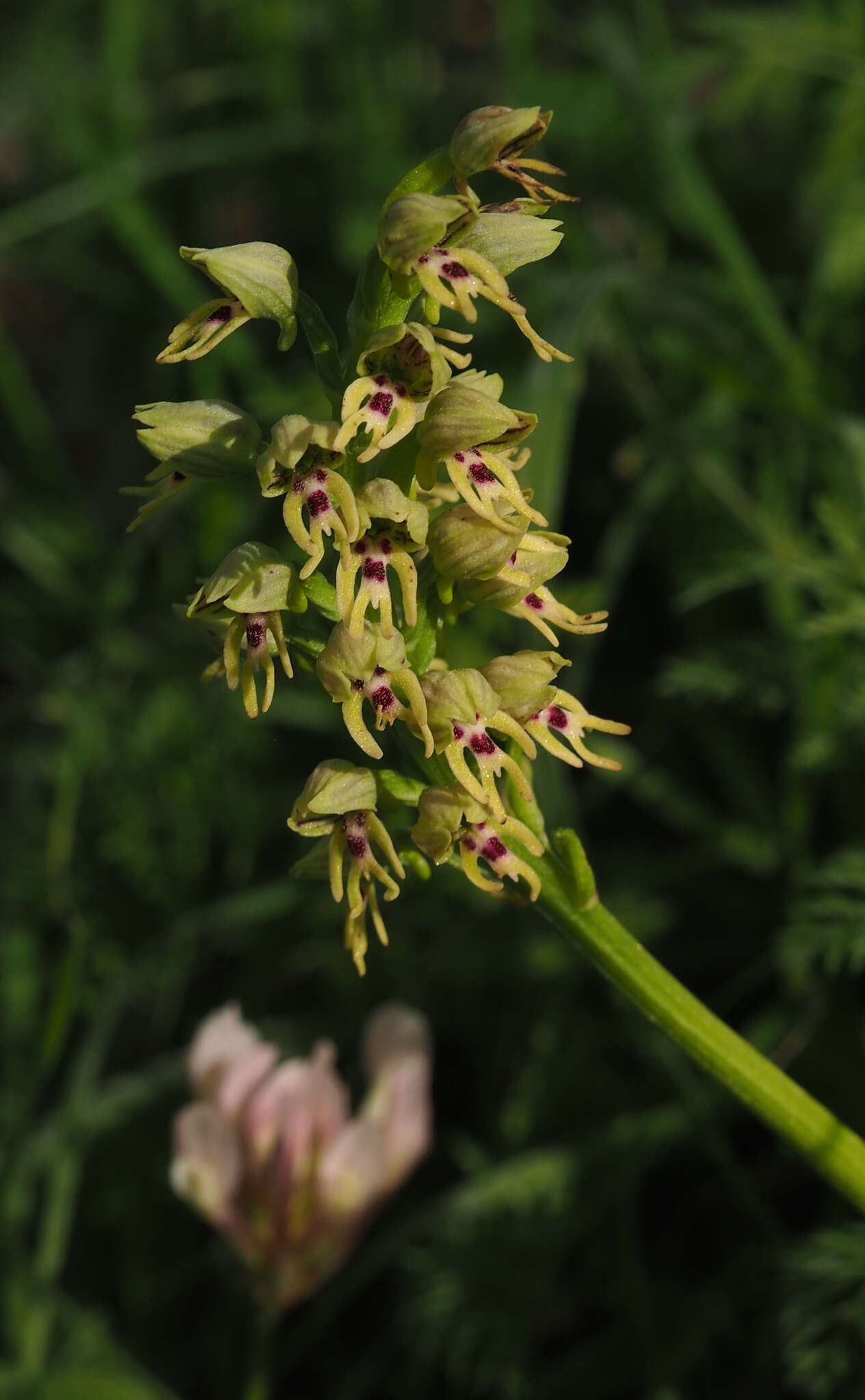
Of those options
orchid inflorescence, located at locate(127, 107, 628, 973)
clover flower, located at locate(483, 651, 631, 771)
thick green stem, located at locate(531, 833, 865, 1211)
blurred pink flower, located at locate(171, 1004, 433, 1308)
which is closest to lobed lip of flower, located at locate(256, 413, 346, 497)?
orchid inflorescence, located at locate(127, 107, 628, 973)

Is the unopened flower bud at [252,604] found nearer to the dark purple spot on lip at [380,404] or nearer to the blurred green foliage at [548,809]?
the dark purple spot on lip at [380,404]

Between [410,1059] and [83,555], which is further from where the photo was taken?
[83,555]

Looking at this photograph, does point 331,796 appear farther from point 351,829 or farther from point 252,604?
point 252,604

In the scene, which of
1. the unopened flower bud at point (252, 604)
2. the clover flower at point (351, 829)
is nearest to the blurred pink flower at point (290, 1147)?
the clover flower at point (351, 829)

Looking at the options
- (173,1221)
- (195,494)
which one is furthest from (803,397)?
(173,1221)

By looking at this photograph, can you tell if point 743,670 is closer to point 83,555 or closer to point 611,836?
point 611,836

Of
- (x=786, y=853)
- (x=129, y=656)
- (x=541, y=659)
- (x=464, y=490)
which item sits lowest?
(x=786, y=853)
